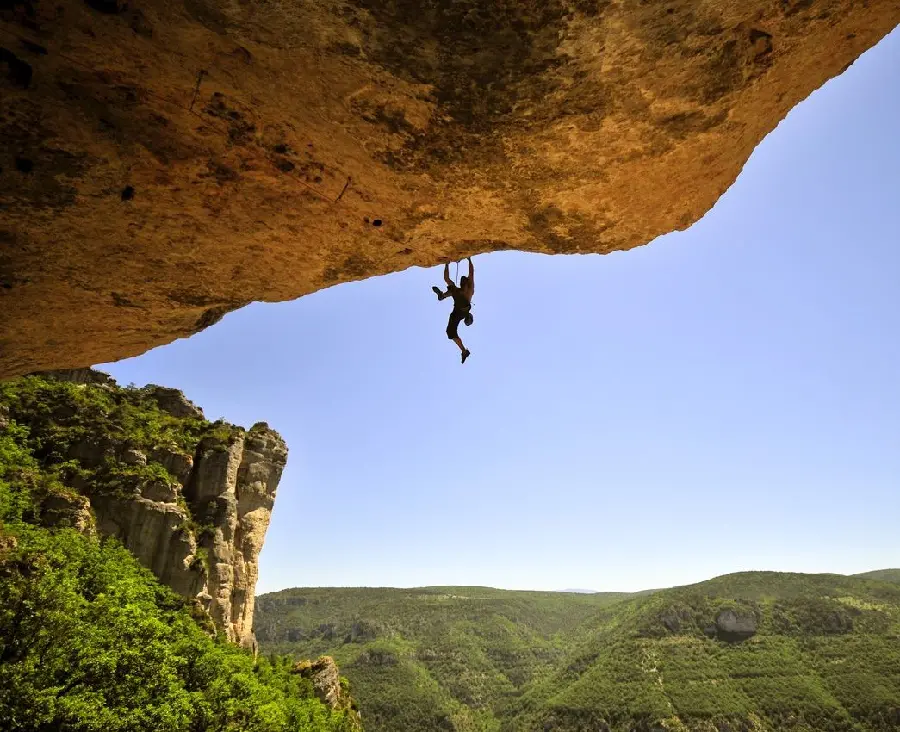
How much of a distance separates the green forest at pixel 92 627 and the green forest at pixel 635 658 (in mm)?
49883

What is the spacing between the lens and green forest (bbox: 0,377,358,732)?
16.1 meters

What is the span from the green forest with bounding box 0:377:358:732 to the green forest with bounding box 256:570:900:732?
49883mm

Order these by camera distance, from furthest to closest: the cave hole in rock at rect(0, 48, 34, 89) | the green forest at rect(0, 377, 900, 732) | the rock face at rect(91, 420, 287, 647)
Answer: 1. the rock face at rect(91, 420, 287, 647)
2. the green forest at rect(0, 377, 900, 732)
3. the cave hole in rock at rect(0, 48, 34, 89)

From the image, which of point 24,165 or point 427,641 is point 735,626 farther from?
point 24,165

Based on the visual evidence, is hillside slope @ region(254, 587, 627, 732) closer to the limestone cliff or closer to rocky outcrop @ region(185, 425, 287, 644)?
rocky outcrop @ region(185, 425, 287, 644)

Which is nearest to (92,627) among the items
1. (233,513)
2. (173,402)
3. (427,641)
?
(233,513)

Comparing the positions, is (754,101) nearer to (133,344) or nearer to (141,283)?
(141,283)

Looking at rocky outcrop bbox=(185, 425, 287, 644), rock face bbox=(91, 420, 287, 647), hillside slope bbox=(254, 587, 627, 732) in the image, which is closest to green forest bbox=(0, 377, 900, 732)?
hillside slope bbox=(254, 587, 627, 732)

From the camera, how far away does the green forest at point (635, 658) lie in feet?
200

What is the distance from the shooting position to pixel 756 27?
12.1 ft

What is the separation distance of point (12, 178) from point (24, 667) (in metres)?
18.1

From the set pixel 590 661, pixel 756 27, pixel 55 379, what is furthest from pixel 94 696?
pixel 590 661

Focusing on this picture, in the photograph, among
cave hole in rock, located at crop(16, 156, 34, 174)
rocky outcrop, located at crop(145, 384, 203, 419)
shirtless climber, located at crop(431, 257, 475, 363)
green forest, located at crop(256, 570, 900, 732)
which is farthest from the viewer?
green forest, located at crop(256, 570, 900, 732)

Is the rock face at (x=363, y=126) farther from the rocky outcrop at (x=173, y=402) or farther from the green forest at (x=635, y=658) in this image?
the green forest at (x=635, y=658)
